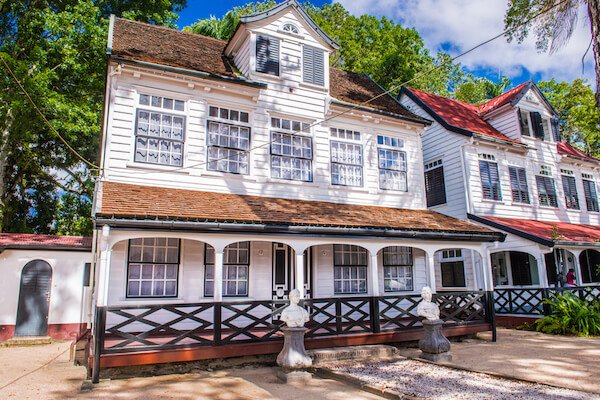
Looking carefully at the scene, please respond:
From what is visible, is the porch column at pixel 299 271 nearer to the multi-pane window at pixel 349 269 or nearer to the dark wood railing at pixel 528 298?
the multi-pane window at pixel 349 269

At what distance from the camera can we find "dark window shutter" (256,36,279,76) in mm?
12078

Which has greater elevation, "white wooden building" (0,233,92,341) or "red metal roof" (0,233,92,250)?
"red metal roof" (0,233,92,250)

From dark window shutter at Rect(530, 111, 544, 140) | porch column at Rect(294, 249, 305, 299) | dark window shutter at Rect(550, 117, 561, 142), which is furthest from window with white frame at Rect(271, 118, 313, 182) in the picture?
dark window shutter at Rect(550, 117, 561, 142)

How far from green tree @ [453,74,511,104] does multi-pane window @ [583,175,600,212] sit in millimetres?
15625

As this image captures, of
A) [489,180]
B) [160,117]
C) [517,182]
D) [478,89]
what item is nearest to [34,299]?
[160,117]

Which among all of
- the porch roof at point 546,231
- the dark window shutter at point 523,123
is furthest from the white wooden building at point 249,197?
the dark window shutter at point 523,123

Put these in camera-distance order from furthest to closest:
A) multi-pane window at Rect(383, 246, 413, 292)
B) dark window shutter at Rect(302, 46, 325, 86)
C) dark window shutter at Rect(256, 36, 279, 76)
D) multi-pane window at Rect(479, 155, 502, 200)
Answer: multi-pane window at Rect(479, 155, 502, 200) → dark window shutter at Rect(302, 46, 325, 86) → multi-pane window at Rect(383, 246, 413, 292) → dark window shutter at Rect(256, 36, 279, 76)

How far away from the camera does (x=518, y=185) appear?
1706 cm

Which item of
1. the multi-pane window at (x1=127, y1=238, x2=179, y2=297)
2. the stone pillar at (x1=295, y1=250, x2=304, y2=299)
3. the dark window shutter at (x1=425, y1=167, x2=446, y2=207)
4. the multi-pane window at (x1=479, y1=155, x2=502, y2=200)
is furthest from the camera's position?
the dark window shutter at (x1=425, y1=167, x2=446, y2=207)

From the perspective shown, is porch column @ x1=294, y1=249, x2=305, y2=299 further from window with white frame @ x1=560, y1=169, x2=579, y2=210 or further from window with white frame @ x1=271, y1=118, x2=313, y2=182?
window with white frame @ x1=560, y1=169, x2=579, y2=210

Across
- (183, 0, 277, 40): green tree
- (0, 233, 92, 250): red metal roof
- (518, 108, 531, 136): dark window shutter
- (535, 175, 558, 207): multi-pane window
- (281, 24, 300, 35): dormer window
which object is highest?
(183, 0, 277, 40): green tree

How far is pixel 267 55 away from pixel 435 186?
917 centimetres

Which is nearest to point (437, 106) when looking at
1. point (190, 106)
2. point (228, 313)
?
point (190, 106)

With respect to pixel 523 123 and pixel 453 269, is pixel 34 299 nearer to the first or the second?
pixel 453 269
